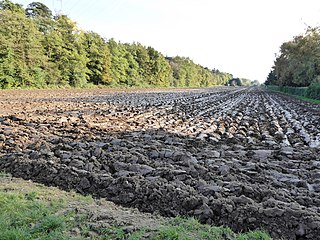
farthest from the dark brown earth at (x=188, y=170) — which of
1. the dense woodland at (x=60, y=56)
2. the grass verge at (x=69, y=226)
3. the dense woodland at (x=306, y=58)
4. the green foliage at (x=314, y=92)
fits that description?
the dense woodland at (x=306, y=58)

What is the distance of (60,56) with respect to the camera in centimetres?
3531

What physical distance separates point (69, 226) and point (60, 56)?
34.8 meters

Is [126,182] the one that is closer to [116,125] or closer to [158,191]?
[158,191]

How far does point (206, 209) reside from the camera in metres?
3.82

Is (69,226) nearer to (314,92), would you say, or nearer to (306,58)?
(314,92)

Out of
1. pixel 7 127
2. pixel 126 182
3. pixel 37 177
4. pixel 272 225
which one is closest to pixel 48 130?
pixel 7 127

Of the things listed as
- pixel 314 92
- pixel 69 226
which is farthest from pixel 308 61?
pixel 69 226

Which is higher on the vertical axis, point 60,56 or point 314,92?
point 60,56

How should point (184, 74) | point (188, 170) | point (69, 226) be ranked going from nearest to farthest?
1. point (69, 226)
2. point (188, 170)
3. point (184, 74)

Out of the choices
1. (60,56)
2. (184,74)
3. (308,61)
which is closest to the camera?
(60,56)

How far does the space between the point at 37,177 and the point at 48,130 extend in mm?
3807

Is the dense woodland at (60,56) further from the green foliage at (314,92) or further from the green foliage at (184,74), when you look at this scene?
the green foliage at (314,92)

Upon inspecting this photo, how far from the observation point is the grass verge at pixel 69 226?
3186 millimetres

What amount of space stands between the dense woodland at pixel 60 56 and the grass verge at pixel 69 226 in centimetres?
2596
